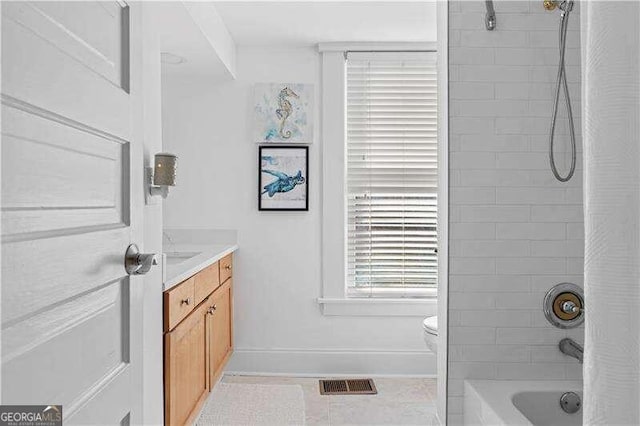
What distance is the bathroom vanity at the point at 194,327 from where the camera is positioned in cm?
221

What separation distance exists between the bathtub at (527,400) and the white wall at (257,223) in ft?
5.07

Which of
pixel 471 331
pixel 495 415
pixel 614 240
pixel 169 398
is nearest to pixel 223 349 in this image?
pixel 169 398

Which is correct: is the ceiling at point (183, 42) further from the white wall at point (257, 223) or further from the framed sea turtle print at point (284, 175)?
the framed sea turtle print at point (284, 175)

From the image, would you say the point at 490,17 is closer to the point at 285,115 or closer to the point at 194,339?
the point at 285,115

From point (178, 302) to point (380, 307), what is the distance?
1.76 meters

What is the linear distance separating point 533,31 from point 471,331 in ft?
4.14

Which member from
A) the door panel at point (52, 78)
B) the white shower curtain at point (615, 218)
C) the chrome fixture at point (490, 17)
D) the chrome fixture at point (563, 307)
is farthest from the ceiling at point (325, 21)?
the white shower curtain at point (615, 218)

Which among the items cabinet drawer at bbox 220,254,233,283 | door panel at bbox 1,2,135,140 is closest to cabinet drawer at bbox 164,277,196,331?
cabinet drawer at bbox 220,254,233,283

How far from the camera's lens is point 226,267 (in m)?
3.49

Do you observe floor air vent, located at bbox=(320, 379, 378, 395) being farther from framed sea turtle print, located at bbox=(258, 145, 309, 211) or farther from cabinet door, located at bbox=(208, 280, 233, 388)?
framed sea turtle print, located at bbox=(258, 145, 309, 211)

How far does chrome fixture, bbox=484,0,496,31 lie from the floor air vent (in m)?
2.20

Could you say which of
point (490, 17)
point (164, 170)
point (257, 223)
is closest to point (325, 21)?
point (490, 17)

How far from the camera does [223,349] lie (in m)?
3.39

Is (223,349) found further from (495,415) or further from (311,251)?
(495,415)
